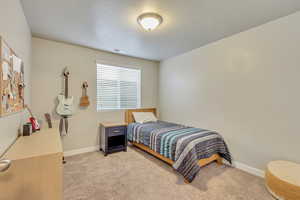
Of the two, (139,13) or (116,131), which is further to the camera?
(116,131)

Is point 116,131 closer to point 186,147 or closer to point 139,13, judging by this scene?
point 186,147

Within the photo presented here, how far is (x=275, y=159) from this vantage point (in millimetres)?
2092

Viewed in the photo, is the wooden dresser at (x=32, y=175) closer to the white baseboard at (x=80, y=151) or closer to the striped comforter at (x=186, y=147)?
the striped comforter at (x=186, y=147)

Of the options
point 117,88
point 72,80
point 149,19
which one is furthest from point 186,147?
point 72,80

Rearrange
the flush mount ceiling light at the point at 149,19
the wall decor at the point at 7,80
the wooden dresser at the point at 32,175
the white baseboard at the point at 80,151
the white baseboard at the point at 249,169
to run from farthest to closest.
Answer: the white baseboard at the point at 80,151 → the white baseboard at the point at 249,169 → the flush mount ceiling light at the point at 149,19 → the wall decor at the point at 7,80 → the wooden dresser at the point at 32,175

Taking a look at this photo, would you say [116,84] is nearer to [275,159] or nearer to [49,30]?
[49,30]

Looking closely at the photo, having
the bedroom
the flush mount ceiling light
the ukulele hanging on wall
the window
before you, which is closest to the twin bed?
the bedroom

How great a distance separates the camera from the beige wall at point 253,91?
1.97 metres

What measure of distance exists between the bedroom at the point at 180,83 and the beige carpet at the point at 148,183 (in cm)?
2

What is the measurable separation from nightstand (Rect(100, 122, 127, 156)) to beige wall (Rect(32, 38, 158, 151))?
1.05ft

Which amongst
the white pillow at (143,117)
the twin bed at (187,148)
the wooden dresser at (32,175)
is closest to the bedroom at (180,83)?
the wooden dresser at (32,175)

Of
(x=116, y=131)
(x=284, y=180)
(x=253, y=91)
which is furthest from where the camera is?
(x=116, y=131)

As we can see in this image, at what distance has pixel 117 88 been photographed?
12.3 ft

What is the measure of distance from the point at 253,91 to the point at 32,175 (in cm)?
307
